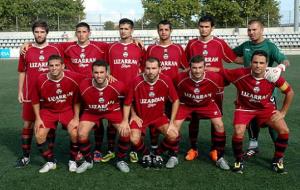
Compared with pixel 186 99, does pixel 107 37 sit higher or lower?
higher

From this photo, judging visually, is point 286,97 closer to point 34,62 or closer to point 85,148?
point 85,148

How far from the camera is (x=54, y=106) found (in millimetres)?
4883

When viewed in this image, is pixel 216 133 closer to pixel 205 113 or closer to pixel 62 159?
pixel 205 113

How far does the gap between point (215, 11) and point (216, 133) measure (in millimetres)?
34118

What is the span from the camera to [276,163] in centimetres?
461

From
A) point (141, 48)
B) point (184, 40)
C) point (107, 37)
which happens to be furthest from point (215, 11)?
point (141, 48)

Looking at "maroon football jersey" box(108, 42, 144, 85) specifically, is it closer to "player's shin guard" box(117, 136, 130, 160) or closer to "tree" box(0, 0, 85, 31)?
"player's shin guard" box(117, 136, 130, 160)

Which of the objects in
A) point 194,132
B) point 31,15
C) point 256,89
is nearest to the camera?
point 256,89

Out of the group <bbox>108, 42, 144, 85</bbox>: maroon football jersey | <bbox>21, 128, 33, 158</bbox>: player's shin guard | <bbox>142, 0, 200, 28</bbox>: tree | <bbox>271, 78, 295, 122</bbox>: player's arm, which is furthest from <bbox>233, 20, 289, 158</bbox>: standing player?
<bbox>142, 0, 200, 28</bbox>: tree

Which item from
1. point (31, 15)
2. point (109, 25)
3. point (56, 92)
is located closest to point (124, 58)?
point (56, 92)

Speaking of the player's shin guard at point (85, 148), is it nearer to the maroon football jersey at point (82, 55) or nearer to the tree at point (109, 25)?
the maroon football jersey at point (82, 55)

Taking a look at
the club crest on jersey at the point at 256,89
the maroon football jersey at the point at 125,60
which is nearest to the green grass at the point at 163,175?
the club crest on jersey at the point at 256,89

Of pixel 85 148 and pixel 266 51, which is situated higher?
pixel 266 51

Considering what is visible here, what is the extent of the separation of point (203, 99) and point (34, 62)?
2.16 metres
